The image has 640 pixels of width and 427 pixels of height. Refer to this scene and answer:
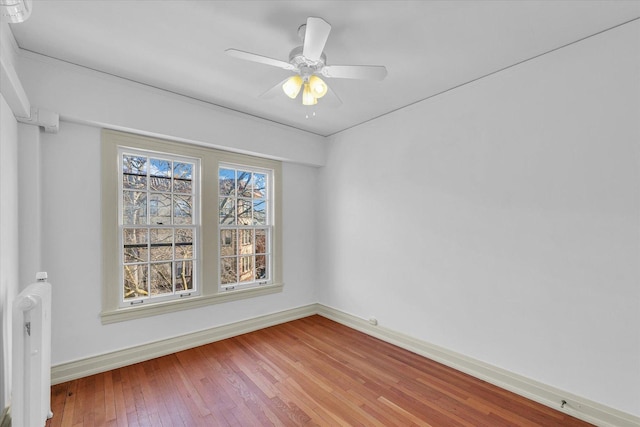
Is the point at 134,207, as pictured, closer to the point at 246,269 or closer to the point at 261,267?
the point at 246,269

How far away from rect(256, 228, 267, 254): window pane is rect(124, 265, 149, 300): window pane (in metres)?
1.41

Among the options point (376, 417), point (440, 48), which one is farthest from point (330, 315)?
point (440, 48)

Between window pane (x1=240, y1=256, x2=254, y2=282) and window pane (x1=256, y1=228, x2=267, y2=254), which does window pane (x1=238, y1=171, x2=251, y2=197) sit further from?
window pane (x1=240, y1=256, x2=254, y2=282)

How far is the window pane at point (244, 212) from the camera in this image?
3.84 m

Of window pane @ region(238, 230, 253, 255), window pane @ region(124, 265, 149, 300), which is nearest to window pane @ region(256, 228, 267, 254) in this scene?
window pane @ region(238, 230, 253, 255)

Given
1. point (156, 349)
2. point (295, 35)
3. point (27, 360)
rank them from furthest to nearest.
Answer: point (156, 349), point (295, 35), point (27, 360)

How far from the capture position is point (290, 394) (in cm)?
236

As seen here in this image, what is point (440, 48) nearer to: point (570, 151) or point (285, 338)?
point (570, 151)

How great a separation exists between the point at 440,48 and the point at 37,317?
3.25 metres

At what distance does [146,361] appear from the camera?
114 inches

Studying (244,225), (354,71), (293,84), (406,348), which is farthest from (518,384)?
(244,225)

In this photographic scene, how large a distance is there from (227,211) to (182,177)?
68 cm

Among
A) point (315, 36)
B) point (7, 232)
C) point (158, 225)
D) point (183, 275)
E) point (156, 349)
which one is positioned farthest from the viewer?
point (183, 275)

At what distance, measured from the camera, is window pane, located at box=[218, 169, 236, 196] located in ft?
12.0
